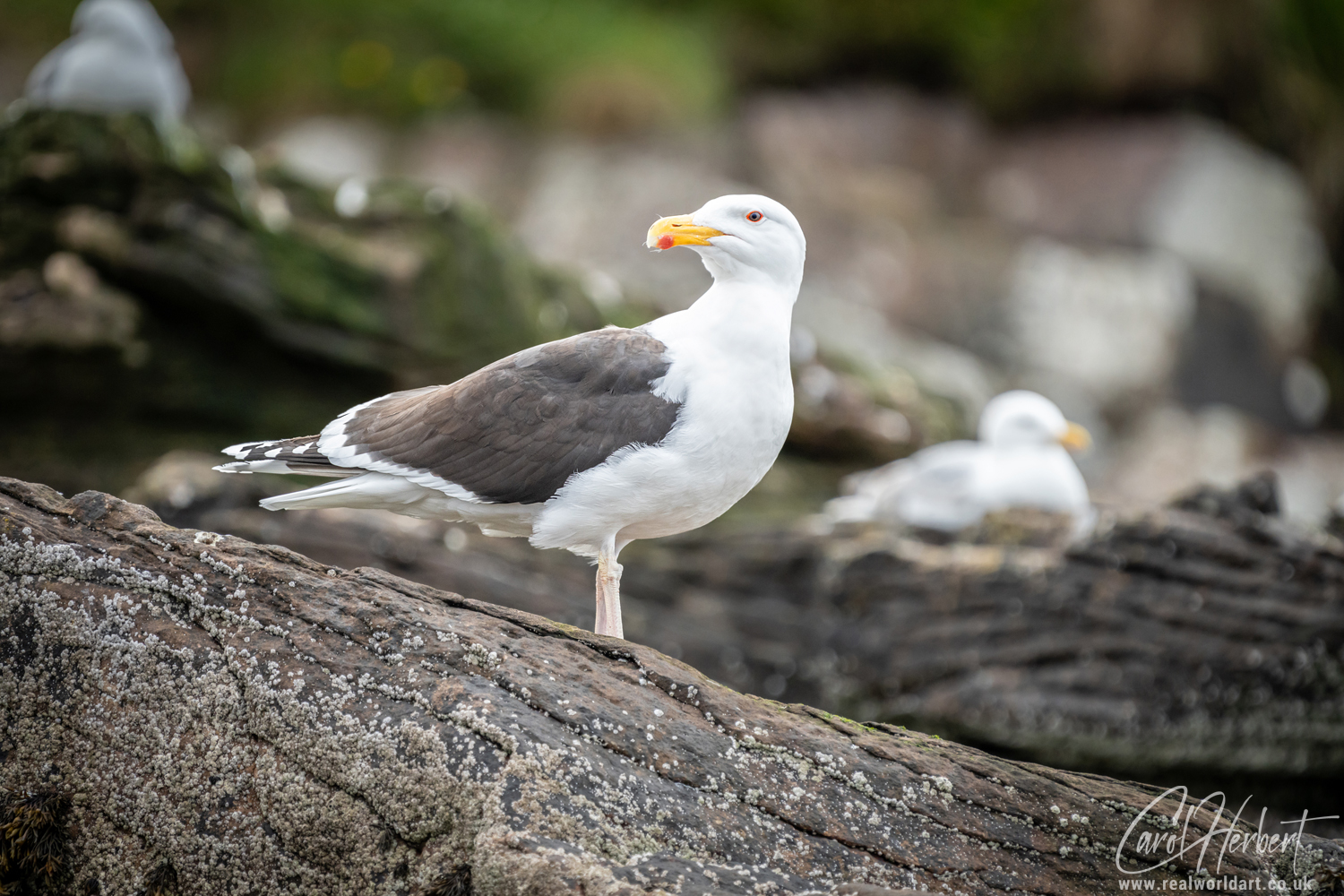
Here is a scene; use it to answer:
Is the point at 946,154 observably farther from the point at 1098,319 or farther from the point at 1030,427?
the point at 1030,427

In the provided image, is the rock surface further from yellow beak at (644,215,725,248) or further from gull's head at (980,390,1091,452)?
yellow beak at (644,215,725,248)

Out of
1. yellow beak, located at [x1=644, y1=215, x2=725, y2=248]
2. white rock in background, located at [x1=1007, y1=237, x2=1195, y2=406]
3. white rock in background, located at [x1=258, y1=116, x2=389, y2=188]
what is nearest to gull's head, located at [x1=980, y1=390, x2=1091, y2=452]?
white rock in background, located at [x1=1007, y1=237, x2=1195, y2=406]

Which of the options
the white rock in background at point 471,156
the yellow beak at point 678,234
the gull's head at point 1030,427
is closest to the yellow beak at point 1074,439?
the gull's head at point 1030,427

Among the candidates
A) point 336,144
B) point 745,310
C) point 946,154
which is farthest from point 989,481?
point 336,144

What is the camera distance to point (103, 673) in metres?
3.17

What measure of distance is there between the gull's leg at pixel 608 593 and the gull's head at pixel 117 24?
707 centimetres

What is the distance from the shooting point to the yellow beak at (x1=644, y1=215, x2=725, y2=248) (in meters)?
4.31

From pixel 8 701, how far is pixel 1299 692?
7025 mm

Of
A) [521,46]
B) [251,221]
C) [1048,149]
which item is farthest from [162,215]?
[1048,149]

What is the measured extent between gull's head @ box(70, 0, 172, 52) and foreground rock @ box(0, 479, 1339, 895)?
669 centimetres

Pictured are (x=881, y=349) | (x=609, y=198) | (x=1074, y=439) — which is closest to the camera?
(x=1074, y=439)

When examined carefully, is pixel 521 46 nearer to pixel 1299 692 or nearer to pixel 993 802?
pixel 1299 692

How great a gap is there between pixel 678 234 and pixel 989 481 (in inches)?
188

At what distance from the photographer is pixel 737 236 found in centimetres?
438
